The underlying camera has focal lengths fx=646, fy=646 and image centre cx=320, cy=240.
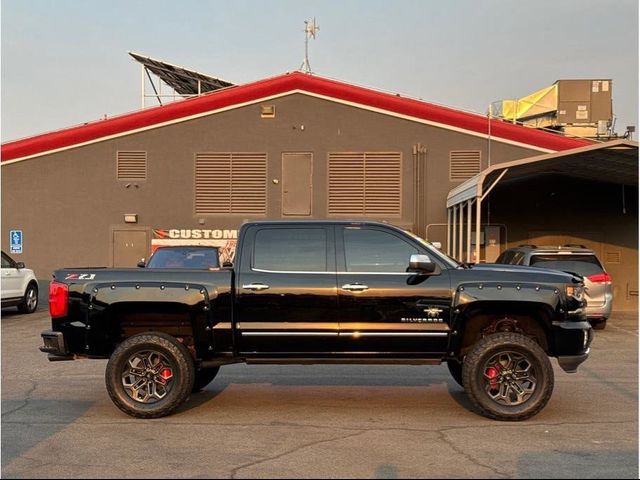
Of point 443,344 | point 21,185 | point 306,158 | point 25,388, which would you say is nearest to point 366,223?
point 443,344

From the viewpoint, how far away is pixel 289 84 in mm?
20719

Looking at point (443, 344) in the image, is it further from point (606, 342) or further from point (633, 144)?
point (633, 144)

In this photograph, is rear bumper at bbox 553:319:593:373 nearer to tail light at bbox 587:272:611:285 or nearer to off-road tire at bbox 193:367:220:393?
off-road tire at bbox 193:367:220:393

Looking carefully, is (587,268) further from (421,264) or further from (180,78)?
(180,78)

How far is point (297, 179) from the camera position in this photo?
2080 cm

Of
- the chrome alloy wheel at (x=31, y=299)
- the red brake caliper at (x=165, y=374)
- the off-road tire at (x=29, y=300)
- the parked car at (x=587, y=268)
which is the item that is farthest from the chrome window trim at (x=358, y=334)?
the chrome alloy wheel at (x=31, y=299)

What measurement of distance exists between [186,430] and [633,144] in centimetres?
1043

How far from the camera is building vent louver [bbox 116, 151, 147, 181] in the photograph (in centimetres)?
2119

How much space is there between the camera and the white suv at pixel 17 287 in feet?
51.2

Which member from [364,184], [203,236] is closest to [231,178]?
[203,236]

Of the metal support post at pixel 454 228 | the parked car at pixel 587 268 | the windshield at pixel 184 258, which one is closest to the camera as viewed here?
the parked car at pixel 587 268

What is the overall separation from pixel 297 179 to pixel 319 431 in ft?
49.8

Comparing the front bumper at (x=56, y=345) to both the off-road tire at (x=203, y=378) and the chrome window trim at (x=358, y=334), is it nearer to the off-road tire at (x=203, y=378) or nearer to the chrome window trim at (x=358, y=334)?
the off-road tire at (x=203, y=378)

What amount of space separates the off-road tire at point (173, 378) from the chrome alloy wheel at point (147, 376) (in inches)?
1.9
